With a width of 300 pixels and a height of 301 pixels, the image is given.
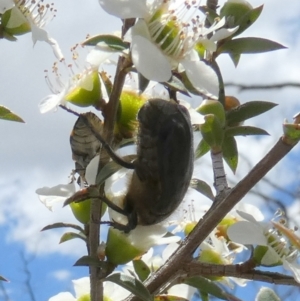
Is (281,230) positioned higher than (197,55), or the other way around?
(197,55)

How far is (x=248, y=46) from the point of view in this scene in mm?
1194

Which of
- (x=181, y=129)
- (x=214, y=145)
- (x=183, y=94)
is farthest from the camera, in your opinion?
(x=214, y=145)

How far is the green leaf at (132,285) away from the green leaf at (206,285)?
0.15 m

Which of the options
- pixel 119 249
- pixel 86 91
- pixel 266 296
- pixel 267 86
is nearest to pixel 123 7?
pixel 86 91

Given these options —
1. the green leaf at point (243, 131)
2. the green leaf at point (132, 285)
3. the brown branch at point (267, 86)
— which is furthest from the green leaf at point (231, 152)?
the brown branch at point (267, 86)

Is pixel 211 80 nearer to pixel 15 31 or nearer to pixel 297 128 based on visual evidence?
pixel 297 128

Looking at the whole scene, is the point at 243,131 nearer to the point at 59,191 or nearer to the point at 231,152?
the point at 231,152

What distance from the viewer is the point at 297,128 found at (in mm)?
1062

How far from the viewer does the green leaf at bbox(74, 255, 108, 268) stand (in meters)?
1.02

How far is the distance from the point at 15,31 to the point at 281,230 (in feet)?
1.94

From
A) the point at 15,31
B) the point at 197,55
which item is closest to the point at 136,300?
the point at 197,55

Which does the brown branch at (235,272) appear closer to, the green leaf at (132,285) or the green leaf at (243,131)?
the green leaf at (132,285)

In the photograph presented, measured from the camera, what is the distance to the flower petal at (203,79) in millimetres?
1021

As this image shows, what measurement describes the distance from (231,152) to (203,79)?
0.94ft
